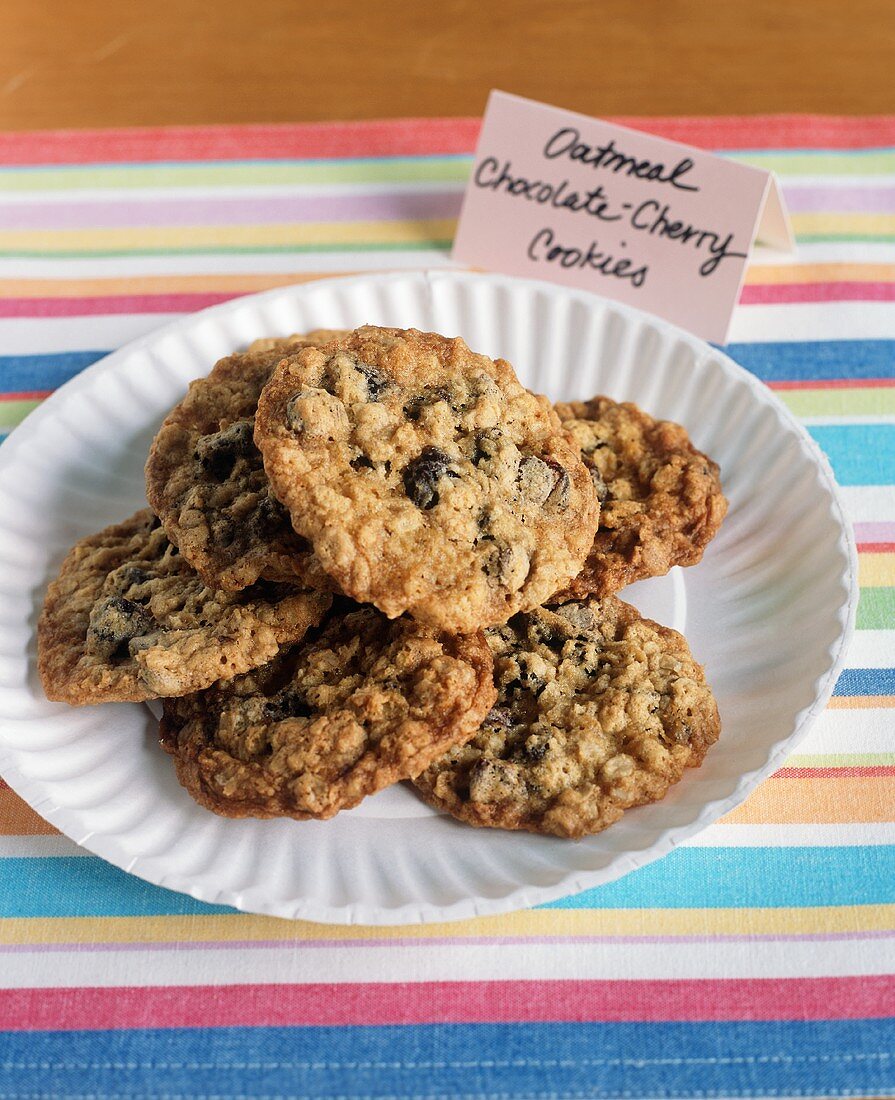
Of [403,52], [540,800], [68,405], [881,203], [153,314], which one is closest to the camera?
[540,800]

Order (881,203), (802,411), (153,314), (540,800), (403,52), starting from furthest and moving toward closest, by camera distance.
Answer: (403,52) < (881,203) < (153,314) < (802,411) < (540,800)

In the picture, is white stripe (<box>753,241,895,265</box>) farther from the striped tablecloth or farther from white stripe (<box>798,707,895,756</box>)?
white stripe (<box>798,707,895,756</box>)

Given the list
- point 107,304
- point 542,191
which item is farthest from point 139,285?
point 542,191

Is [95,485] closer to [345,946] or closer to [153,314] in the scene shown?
[153,314]

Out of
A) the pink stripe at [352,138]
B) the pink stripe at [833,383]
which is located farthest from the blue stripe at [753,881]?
the pink stripe at [352,138]

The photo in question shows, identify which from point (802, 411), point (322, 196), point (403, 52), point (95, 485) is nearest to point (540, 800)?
point (95, 485)

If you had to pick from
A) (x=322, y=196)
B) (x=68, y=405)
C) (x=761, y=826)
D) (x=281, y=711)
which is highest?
(x=322, y=196)

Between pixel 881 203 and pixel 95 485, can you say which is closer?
pixel 95 485

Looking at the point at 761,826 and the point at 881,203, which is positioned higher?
the point at 881,203

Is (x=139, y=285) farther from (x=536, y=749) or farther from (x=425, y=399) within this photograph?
(x=536, y=749)
